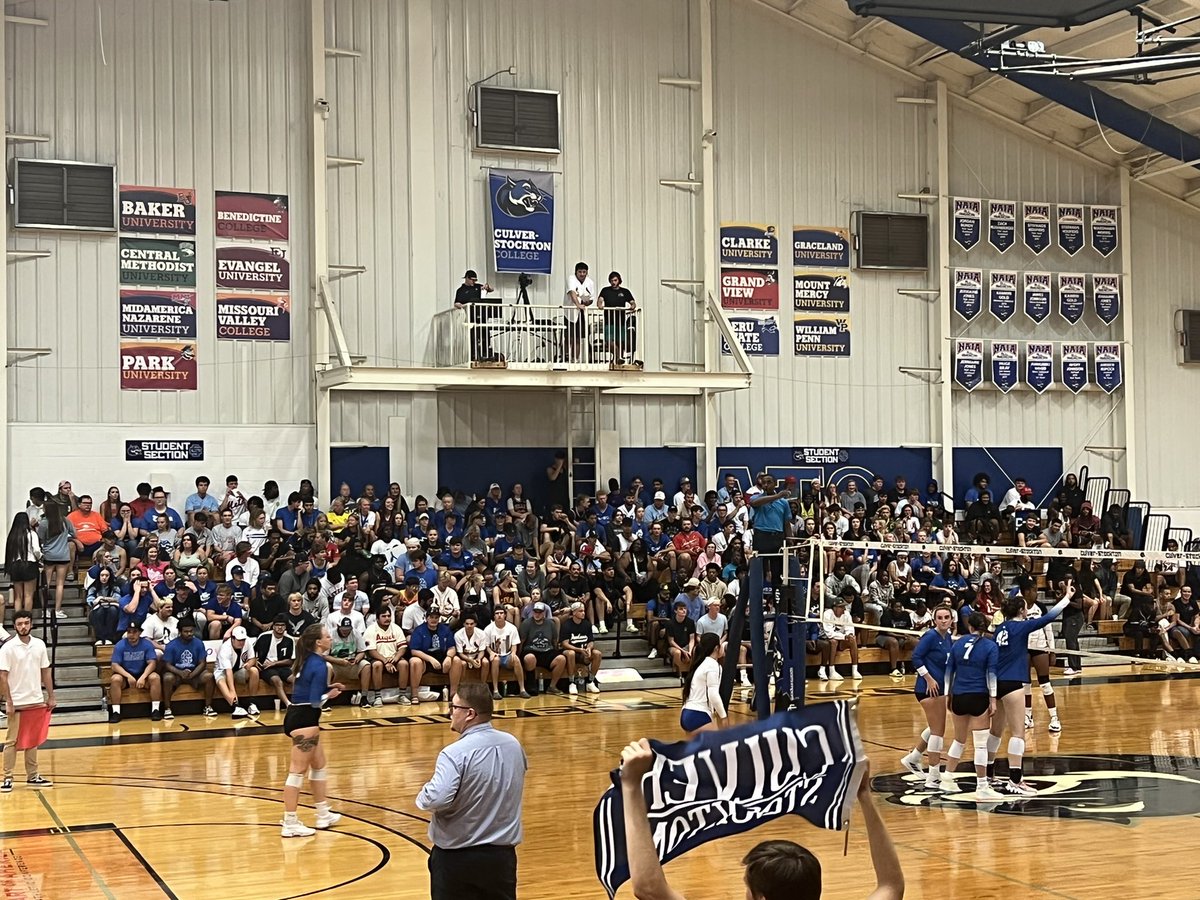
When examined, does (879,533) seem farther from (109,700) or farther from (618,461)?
(109,700)

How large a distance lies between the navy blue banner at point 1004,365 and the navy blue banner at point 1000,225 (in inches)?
88.2

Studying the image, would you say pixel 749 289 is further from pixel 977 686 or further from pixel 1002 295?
pixel 977 686

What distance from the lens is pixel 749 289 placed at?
102 ft

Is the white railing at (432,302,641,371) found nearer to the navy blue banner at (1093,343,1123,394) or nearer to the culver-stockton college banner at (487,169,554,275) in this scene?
the culver-stockton college banner at (487,169,554,275)

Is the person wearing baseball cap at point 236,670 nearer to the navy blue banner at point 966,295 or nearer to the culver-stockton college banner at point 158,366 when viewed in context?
the culver-stockton college banner at point 158,366

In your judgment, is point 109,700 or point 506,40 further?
point 506,40

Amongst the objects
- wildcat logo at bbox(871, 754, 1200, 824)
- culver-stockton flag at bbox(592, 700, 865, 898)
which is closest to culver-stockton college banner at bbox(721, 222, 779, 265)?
wildcat logo at bbox(871, 754, 1200, 824)

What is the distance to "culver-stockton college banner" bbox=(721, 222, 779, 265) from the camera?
101 feet

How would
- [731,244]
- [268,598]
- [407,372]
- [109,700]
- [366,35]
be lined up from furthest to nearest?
[731,244] → [366,35] → [407,372] → [268,598] → [109,700]

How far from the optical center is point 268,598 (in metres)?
21.8

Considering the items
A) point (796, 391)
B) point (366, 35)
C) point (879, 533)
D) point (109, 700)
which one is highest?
point (366, 35)

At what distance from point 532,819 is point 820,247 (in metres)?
21.1

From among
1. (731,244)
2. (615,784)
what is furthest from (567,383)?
(615,784)

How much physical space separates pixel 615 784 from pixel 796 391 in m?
26.4
